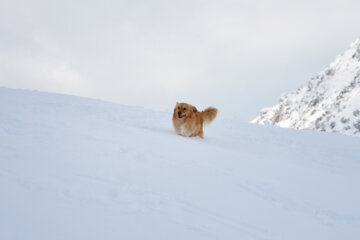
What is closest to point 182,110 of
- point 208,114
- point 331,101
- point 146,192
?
point 208,114

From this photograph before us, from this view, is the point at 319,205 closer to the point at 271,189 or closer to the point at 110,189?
the point at 271,189

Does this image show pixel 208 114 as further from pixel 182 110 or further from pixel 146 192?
pixel 146 192

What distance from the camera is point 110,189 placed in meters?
3.00

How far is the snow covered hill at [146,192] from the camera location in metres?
2.39

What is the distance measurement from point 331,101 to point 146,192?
140m

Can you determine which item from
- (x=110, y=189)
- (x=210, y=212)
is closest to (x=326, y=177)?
(x=210, y=212)

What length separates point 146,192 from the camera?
10.2ft

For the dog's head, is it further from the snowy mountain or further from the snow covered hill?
the snowy mountain

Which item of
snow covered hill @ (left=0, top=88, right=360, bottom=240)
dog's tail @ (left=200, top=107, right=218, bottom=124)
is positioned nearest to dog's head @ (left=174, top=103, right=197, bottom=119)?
dog's tail @ (left=200, top=107, right=218, bottom=124)

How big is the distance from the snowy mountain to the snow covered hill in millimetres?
103846

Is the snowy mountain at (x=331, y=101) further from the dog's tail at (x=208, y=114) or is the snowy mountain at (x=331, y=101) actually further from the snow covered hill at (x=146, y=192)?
the snow covered hill at (x=146, y=192)

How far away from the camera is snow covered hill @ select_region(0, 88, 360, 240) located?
2.39 meters

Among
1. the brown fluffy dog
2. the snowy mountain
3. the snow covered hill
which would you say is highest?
the snowy mountain

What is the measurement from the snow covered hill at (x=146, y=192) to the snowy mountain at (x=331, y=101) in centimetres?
10385
